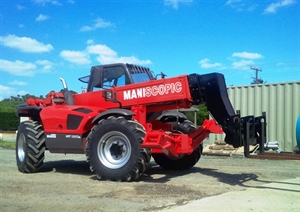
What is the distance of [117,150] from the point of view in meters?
8.29

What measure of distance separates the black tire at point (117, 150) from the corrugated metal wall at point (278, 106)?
27.5 feet

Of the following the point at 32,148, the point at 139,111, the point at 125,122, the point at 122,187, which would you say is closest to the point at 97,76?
the point at 139,111

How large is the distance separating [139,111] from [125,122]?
0.85m

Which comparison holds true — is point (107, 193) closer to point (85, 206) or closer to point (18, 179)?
point (85, 206)

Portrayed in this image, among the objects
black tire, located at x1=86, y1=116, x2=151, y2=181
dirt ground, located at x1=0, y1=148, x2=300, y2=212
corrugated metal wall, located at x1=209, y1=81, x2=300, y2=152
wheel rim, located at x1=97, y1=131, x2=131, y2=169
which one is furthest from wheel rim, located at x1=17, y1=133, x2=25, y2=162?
corrugated metal wall, located at x1=209, y1=81, x2=300, y2=152

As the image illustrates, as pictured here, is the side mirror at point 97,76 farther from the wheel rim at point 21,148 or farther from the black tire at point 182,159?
the wheel rim at point 21,148

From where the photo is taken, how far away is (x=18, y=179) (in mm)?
8539

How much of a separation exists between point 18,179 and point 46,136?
4.24ft

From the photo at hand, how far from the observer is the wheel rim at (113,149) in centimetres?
812

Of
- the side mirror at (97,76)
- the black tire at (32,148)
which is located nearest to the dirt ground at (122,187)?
the black tire at (32,148)

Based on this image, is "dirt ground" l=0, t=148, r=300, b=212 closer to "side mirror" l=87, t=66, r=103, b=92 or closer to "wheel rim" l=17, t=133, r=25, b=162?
"wheel rim" l=17, t=133, r=25, b=162

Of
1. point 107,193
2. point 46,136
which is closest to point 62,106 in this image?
point 46,136

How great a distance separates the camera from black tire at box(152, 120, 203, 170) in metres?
9.60

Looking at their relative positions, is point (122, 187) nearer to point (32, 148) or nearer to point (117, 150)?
point (117, 150)
